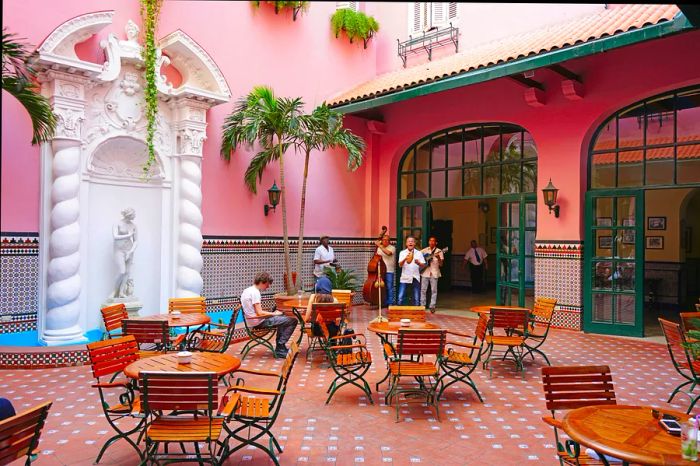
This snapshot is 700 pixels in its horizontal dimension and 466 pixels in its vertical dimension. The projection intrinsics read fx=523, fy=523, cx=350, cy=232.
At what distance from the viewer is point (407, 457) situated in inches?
154

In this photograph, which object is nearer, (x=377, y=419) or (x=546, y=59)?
(x=377, y=419)

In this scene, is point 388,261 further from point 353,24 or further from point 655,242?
point 655,242

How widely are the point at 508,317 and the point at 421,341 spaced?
1.82 metres

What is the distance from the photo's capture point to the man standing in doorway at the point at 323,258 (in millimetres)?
10812

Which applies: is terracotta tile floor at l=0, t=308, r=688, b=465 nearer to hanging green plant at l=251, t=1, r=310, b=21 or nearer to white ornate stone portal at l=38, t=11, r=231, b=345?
white ornate stone portal at l=38, t=11, r=231, b=345

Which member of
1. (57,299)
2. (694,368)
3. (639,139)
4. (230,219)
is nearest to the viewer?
(694,368)

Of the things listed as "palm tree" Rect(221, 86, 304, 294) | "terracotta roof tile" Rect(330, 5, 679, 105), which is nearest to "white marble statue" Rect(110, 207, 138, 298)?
"palm tree" Rect(221, 86, 304, 294)

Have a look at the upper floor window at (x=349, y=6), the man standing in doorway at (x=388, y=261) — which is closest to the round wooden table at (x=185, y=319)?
the man standing in doorway at (x=388, y=261)

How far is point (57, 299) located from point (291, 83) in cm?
633

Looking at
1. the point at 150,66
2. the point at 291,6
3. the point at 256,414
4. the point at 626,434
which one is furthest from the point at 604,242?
the point at 150,66

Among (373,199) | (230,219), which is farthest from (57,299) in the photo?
(373,199)

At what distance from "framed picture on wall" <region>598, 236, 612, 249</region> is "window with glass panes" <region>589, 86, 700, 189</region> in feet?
2.95

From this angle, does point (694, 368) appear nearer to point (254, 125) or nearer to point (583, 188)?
point (583, 188)

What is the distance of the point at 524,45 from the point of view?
9156mm
